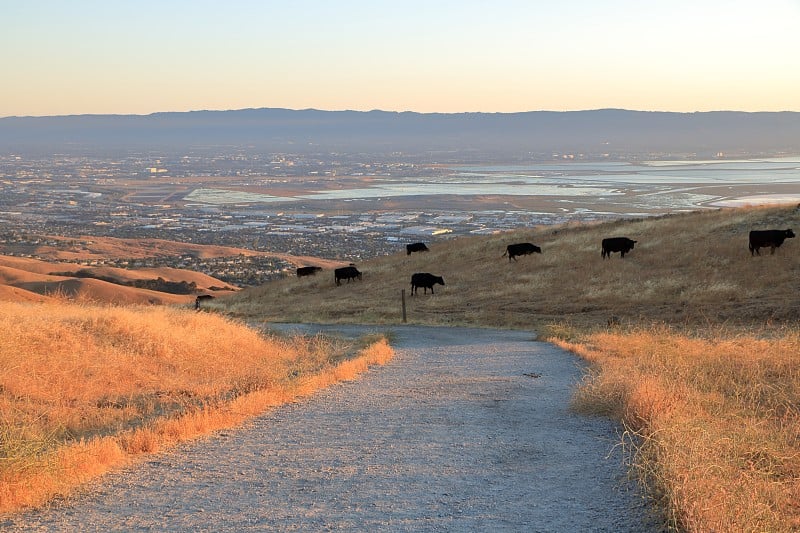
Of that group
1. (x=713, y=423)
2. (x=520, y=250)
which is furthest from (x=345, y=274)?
(x=713, y=423)

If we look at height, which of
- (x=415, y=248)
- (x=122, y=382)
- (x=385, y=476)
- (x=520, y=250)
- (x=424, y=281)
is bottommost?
(x=415, y=248)

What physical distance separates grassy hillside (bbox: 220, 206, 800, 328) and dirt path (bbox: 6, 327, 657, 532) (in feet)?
59.7

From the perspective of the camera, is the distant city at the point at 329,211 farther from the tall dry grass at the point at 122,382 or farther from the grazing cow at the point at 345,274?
the tall dry grass at the point at 122,382

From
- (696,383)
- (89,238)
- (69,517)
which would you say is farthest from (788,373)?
(89,238)

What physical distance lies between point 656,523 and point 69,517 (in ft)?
15.6

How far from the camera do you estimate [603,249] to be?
42094 millimetres

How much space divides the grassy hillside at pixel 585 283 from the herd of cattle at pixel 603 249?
18.5 inches

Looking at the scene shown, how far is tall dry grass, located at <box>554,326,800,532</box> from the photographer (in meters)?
6.48

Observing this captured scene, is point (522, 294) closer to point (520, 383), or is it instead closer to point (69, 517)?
point (520, 383)

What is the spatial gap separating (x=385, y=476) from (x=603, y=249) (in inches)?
1393

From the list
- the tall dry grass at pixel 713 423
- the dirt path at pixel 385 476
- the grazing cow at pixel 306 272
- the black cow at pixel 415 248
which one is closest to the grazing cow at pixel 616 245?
the black cow at pixel 415 248

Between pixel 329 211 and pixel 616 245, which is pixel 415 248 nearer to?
pixel 616 245

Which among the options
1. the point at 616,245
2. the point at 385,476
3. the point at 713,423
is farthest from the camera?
the point at 616,245

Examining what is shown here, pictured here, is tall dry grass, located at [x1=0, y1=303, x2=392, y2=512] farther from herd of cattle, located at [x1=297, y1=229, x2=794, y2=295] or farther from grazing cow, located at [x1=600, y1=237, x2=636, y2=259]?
grazing cow, located at [x1=600, y1=237, x2=636, y2=259]
